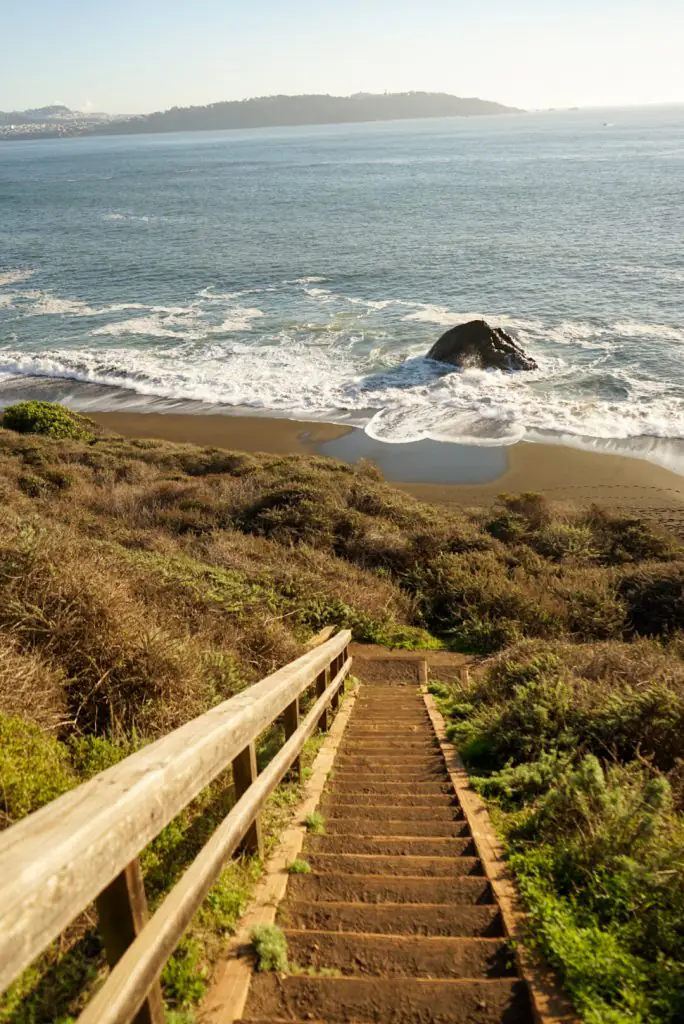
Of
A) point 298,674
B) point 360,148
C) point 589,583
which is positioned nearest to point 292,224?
point 589,583

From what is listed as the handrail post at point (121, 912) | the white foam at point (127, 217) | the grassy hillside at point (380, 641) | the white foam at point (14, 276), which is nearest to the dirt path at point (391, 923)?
the grassy hillside at point (380, 641)

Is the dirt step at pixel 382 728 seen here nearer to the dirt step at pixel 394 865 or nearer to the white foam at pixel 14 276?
the dirt step at pixel 394 865

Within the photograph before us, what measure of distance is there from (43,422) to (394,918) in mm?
23198

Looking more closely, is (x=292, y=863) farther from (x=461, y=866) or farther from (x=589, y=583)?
(x=589, y=583)

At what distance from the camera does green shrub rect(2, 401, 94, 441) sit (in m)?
23.3

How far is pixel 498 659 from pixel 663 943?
18.0 feet

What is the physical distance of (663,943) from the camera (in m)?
3.27

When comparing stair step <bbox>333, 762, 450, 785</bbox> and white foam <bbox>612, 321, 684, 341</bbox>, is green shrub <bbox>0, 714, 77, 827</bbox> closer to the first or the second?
stair step <bbox>333, 762, 450, 785</bbox>

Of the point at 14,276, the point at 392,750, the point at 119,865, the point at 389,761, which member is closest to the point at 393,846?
the point at 389,761

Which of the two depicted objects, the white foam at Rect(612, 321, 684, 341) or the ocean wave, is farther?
the ocean wave

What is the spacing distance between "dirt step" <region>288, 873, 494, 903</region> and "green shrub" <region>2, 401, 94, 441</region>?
21540mm

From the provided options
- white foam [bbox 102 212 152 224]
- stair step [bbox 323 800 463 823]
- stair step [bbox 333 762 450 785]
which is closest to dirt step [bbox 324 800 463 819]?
stair step [bbox 323 800 463 823]

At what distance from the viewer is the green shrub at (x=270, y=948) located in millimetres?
2875

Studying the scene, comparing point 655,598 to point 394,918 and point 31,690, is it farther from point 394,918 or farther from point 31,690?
point 31,690
